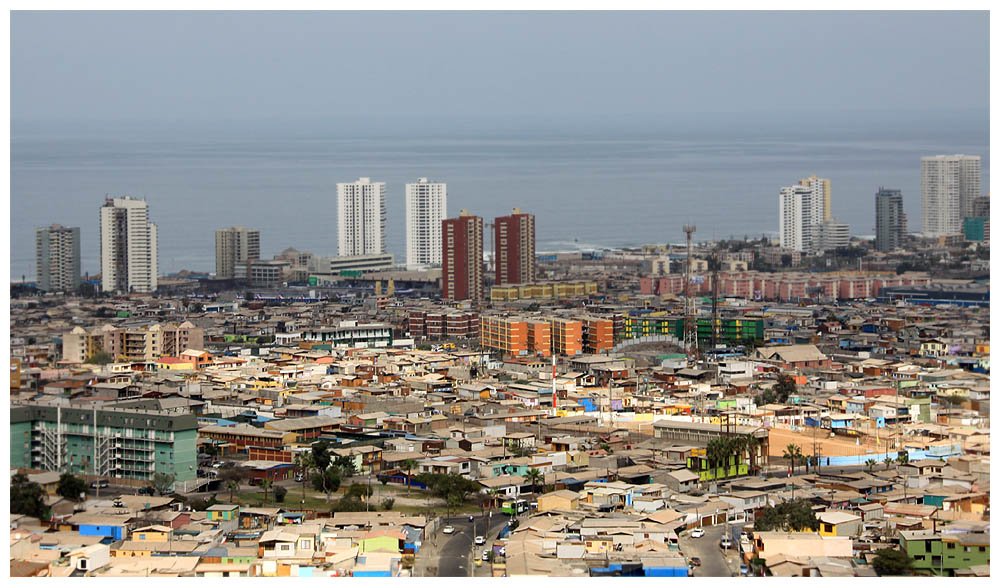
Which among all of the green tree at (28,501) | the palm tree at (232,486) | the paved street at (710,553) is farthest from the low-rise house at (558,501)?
the green tree at (28,501)

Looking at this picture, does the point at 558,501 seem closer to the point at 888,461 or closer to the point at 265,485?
the point at 265,485

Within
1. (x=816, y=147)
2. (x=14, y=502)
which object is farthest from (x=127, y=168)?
(x=14, y=502)

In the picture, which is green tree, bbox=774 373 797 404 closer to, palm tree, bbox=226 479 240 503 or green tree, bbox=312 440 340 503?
green tree, bbox=312 440 340 503

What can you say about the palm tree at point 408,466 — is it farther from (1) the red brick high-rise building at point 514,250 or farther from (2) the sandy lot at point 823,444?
(1) the red brick high-rise building at point 514,250

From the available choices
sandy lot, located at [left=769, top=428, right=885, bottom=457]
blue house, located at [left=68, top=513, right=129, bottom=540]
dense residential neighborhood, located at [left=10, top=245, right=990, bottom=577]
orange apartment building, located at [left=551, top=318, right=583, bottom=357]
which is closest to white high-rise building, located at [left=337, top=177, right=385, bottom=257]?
dense residential neighborhood, located at [left=10, top=245, right=990, bottom=577]

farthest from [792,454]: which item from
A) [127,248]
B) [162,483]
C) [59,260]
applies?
[127,248]
